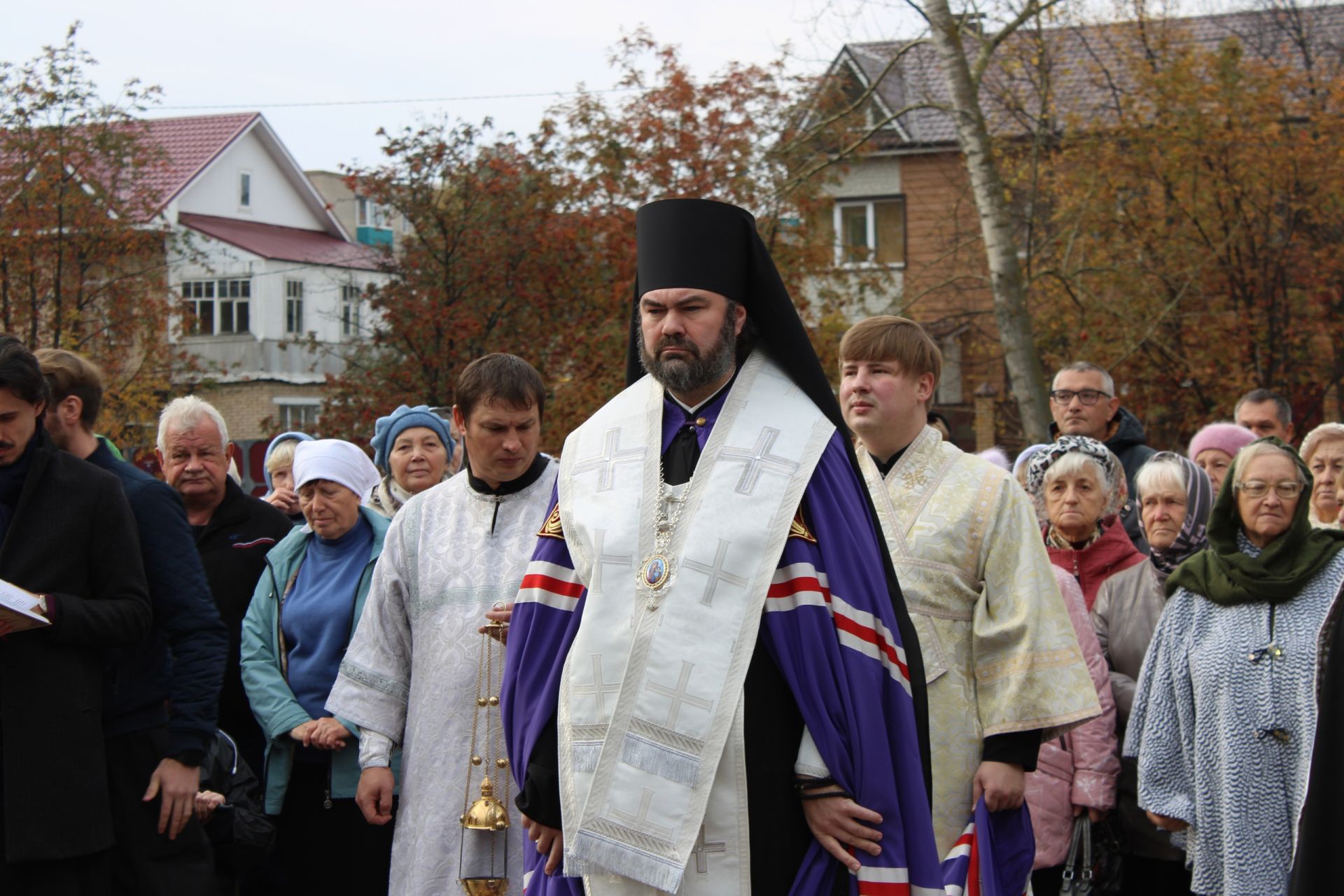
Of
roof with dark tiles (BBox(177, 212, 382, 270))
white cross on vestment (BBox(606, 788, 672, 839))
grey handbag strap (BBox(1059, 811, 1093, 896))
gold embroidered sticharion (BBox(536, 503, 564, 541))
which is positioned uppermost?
roof with dark tiles (BBox(177, 212, 382, 270))

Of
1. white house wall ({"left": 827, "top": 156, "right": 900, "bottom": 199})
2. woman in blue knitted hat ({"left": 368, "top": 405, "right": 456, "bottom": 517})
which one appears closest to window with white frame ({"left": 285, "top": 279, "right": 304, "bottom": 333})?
white house wall ({"left": 827, "top": 156, "right": 900, "bottom": 199})

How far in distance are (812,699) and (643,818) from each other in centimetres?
45

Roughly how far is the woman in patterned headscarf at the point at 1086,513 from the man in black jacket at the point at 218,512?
9.67 feet

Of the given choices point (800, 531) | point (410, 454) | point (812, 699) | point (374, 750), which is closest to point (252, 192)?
point (410, 454)

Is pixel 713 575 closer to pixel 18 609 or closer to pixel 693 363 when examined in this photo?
pixel 693 363

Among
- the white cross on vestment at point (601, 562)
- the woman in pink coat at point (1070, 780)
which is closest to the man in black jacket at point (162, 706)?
the white cross on vestment at point (601, 562)

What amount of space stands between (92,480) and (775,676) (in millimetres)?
2152

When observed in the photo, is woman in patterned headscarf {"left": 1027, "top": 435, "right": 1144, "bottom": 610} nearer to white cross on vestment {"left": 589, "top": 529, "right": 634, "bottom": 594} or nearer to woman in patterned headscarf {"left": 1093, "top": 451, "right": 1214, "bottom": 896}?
woman in patterned headscarf {"left": 1093, "top": 451, "right": 1214, "bottom": 896}

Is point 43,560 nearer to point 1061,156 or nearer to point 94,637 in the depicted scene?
point 94,637

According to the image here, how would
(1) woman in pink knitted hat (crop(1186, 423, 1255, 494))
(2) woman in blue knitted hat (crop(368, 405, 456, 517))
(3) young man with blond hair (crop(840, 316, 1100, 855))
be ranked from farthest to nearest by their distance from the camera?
1. (1) woman in pink knitted hat (crop(1186, 423, 1255, 494))
2. (2) woman in blue knitted hat (crop(368, 405, 456, 517))
3. (3) young man with blond hair (crop(840, 316, 1100, 855))

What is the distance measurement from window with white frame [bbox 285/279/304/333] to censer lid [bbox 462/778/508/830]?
38.2m

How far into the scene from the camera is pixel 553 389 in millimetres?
15117

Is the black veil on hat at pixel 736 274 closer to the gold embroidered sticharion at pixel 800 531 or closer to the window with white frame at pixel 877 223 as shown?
the gold embroidered sticharion at pixel 800 531

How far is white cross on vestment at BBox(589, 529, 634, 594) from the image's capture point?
11.5 ft
